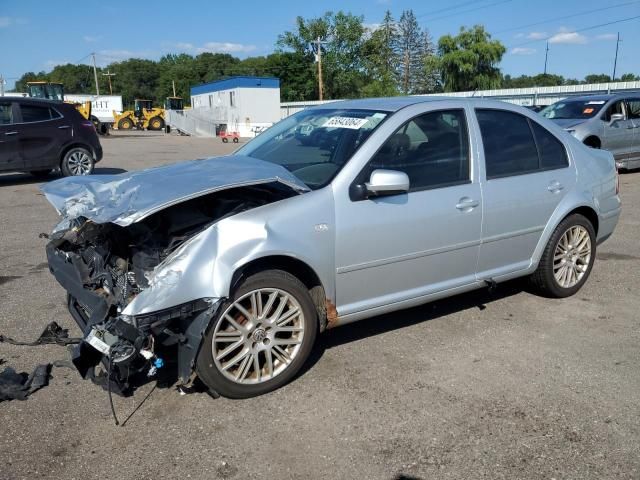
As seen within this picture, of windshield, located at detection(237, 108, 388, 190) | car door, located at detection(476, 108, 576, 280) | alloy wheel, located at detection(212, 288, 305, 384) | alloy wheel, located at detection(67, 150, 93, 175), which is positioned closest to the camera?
alloy wheel, located at detection(212, 288, 305, 384)

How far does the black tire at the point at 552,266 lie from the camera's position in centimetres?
474

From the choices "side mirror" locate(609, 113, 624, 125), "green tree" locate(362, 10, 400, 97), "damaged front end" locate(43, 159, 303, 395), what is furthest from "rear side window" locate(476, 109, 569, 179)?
"green tree" locate(362, 10, 400, 97)

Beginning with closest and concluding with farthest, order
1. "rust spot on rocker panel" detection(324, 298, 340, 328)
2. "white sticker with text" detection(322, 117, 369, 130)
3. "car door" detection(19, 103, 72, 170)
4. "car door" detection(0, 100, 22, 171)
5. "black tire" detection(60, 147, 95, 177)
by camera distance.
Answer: "rust spot on rocker panel" detection(324, 298, 340, 328), "white sticker with text" detection(322, 117, 369, 130), "car door" detection(0, 100, 22, 171), "car door" detection(19, 103, 72, 170), "black tire" detection(60, 147, 95, 177)

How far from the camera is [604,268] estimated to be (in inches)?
234

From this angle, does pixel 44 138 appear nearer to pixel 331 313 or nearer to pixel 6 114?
pixel 6 114

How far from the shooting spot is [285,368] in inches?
135

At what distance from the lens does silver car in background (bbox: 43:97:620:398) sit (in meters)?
3.05

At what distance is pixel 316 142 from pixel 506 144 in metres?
1.54

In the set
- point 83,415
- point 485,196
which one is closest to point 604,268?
point 485,196

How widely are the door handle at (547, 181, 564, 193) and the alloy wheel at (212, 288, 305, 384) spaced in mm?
2501

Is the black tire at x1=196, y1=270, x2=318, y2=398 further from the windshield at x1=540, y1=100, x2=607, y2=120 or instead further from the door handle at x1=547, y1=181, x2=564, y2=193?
the windshield at x1=540, y1=100, x2=607, y2=120

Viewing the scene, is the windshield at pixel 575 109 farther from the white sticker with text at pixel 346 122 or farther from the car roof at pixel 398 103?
the white sticker with text at pixel 346 122

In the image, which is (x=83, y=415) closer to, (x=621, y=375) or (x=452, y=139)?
(x=452, y=139)

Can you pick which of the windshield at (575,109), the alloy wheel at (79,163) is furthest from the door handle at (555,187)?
the alloy wheel at (79,163)
